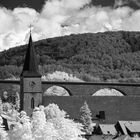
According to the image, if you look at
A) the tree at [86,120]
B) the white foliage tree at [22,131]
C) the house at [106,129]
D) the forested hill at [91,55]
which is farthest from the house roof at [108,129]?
the forested hill at [91,55]

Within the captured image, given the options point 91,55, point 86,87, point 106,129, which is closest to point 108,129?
point 106,129

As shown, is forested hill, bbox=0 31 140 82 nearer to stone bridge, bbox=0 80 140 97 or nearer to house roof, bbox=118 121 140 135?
stone bridge, bbox=0 80 140 97

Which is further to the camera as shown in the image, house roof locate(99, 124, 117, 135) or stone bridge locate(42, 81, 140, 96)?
stone bridge locate(42, 81, 140, 96)

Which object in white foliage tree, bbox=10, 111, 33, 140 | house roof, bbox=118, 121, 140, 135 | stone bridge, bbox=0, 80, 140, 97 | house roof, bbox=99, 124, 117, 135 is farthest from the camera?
stone bridge, bbox=0, 80, 140, 97

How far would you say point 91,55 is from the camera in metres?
183

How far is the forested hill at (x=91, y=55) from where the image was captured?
545ft

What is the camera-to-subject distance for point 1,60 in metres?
179

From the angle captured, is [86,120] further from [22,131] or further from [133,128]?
[22,131]

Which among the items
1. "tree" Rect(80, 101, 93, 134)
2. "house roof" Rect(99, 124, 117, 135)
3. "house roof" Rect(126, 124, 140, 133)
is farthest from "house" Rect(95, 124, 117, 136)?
"house roof" Rect(126, 124, 140, 133)

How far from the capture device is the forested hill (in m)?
166

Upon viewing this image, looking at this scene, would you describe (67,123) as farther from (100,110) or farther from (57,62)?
(57,62)

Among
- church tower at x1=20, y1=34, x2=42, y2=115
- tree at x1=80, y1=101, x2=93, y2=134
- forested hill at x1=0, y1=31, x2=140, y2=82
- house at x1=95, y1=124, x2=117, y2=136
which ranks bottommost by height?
house at x1=95, y1=124, x2=117, y2=136

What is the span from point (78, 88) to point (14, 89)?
10383 mm

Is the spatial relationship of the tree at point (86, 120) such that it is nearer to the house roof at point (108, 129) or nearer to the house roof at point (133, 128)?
the house roof at point (108, 129)
